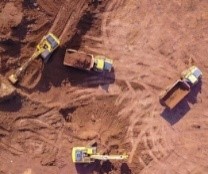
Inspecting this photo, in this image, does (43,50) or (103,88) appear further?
(103,88)

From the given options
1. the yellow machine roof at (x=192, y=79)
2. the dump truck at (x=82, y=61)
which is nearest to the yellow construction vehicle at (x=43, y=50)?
the dump truck at (x=82, y=61)

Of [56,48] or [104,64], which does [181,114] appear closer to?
[104,64]

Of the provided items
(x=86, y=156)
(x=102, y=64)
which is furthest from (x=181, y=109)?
(x=86, y=156)

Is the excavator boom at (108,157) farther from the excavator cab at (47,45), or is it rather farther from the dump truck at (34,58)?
the excavator cab at (47,45)

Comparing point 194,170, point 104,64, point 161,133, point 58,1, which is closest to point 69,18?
A: point 58,1

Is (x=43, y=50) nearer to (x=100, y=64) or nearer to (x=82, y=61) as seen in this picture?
(x=82, y=61)

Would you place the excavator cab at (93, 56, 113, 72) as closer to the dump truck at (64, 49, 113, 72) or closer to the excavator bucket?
the dump truck at (64, 49, 113, 72)
